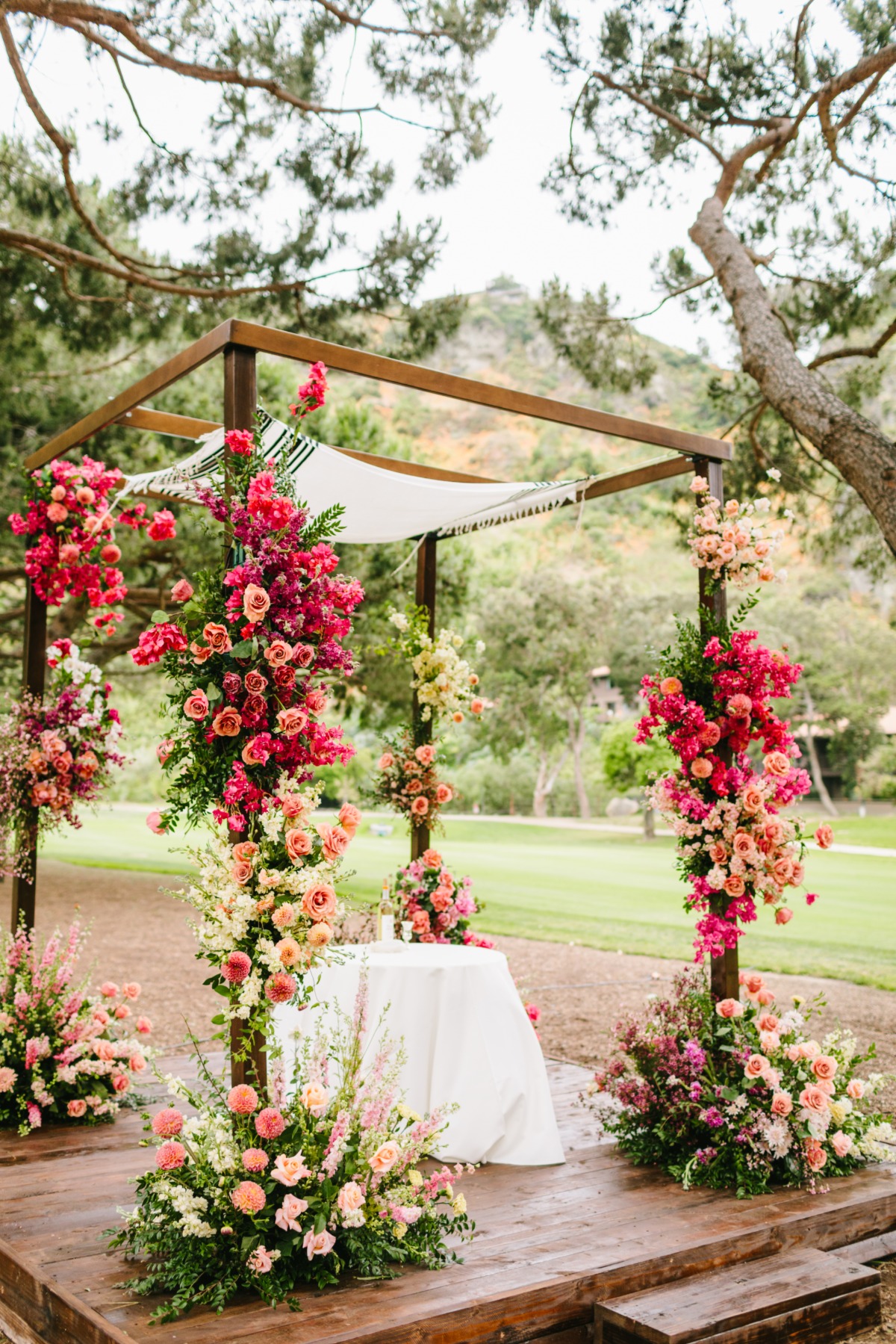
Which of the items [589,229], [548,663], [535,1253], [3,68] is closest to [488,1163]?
[535,1253]

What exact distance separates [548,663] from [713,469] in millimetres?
20992

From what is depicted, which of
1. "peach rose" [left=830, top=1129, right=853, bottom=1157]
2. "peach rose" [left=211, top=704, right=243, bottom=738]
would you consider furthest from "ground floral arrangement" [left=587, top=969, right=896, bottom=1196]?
"peach rose" [left=211, top=704, right=243, bottom=738]

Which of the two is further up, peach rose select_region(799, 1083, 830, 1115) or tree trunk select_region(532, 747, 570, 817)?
tree trunk select_region(532, 747, 570, 817)

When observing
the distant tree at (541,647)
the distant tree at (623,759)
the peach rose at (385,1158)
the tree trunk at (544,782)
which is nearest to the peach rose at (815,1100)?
the peach rose at (385,1158)

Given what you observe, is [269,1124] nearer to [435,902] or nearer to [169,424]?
[435,902]

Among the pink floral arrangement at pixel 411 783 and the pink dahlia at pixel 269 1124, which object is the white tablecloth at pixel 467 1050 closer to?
the pink dahlia at pixel 269 1124

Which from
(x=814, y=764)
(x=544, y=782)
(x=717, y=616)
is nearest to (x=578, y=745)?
(x=544, y=782)

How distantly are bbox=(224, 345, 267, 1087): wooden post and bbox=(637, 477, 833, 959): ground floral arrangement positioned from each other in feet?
5.85

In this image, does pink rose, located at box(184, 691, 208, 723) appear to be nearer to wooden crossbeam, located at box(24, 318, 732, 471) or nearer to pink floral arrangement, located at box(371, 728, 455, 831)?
wooden crossbeam, located at box(24, 318, 732, 471)

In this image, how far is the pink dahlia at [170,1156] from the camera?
2.83 meters

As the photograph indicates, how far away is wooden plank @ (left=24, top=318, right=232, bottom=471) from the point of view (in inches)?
129

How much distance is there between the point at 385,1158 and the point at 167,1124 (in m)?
0.58

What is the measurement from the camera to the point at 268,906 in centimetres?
292

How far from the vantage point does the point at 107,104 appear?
6621mm
